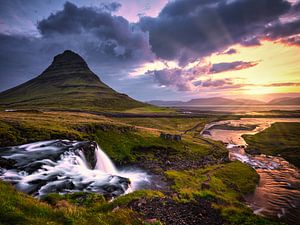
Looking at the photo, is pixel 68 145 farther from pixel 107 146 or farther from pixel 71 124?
pixel 71 124

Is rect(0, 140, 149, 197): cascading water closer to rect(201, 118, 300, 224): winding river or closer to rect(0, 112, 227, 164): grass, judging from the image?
rect(0, 112, 227, 164): grass

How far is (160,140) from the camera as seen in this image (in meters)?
74.7

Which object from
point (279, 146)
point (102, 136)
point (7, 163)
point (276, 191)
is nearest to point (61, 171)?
point (7, 163)

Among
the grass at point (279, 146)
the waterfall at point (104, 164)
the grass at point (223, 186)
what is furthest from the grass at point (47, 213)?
the grass at point (279, 146)

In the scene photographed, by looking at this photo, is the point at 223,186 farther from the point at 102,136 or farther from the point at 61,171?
the point at 102,136

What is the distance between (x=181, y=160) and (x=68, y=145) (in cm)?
2855

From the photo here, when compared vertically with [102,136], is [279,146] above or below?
below

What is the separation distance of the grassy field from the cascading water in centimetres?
442

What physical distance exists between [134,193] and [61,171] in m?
13.8

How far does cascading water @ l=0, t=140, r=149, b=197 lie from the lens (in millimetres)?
30875

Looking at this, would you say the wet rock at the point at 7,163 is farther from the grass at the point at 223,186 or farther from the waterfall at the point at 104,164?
the grass at the point at 223,186

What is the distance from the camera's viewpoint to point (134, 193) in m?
29.1

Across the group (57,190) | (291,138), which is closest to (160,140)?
(57,190)

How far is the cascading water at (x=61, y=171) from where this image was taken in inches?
1216
